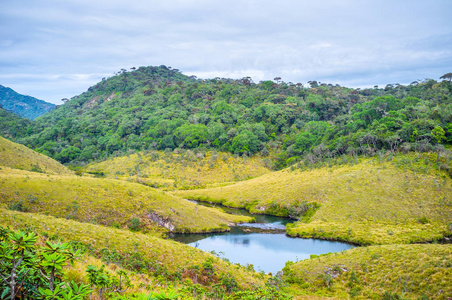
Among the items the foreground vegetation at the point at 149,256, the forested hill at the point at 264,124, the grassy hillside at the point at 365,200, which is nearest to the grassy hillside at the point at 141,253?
the foreground vegetation at the point at 149,256

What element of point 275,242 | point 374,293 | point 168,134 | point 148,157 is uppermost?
point 168,134

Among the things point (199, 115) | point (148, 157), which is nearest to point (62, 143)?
point (148, 157)

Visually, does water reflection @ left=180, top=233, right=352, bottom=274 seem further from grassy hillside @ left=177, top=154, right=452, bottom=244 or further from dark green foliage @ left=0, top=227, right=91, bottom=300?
dark green foliage @ left=0, top=227, right=91, bottom=300

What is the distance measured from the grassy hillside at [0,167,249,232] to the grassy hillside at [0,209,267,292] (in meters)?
11.4

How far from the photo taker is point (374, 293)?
24.8 meters

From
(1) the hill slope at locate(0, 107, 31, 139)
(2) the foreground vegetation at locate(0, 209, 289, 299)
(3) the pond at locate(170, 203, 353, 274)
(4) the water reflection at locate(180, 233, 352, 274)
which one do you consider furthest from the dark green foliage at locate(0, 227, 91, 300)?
(1) the hill slope at locate(0, 107, 31, 139)

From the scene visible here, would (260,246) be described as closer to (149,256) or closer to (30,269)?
(149,256)

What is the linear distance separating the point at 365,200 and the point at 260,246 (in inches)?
1008

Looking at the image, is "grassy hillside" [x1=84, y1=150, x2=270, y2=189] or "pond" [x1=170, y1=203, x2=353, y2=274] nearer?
"pond" [x1=170, y1=203, x2=353, y2=274]

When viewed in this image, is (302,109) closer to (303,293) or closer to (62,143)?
(303,293)

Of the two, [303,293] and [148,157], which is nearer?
[303,293]

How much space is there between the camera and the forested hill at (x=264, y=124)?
68562 millimetres

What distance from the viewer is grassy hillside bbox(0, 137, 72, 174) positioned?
192ft

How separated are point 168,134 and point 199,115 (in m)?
22.4
